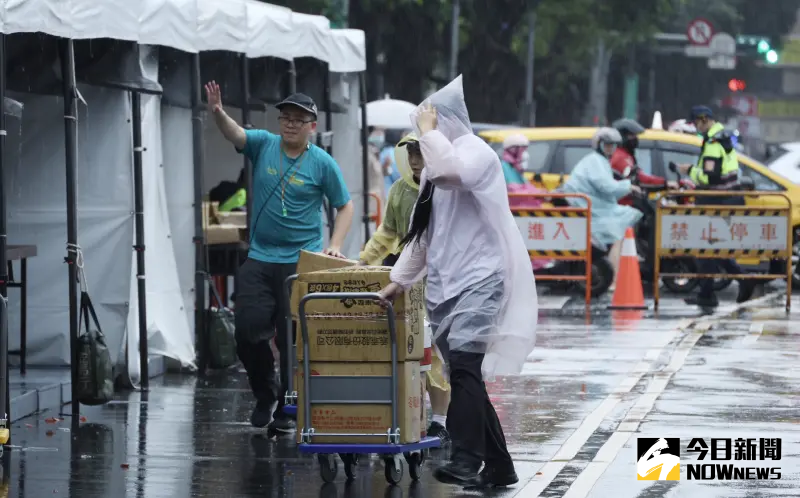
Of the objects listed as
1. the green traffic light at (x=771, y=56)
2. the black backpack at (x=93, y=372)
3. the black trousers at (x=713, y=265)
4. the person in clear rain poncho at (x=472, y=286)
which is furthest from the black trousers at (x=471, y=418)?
→ the green traffic light at (x=771, y=56)

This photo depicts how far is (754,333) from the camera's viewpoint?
651 inches

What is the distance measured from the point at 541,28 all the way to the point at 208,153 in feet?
102

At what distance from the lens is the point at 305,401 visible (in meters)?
8.74

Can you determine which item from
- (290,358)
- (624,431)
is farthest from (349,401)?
(624,431)

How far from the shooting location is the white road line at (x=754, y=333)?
621 inches

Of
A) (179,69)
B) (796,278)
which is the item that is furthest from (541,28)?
(179,69)

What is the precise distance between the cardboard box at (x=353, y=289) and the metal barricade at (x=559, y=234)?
1110 cm

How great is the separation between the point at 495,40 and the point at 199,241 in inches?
1186

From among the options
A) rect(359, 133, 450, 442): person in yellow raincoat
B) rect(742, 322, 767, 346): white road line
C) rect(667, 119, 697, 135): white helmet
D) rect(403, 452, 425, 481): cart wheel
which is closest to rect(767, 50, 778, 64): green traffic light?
rect(667, 119, 697, 135): white helmet

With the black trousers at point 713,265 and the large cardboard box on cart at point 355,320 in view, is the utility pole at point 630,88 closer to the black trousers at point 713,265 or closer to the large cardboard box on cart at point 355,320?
the black trousers at point 713,265

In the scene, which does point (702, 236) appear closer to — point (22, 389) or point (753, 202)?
point (753, 202)

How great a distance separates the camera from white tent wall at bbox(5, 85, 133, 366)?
12.4m

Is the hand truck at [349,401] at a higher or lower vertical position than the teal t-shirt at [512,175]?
lower

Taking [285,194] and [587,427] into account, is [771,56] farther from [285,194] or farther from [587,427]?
[285,194]
